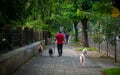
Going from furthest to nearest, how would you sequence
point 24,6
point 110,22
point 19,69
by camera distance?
1. point 110,22
2. point 19,69
3. point 24,6

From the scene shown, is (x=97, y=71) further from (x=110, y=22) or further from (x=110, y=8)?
(x=110, y=22)

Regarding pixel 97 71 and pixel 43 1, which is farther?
pixel 97 71

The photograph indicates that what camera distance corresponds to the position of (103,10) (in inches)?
666

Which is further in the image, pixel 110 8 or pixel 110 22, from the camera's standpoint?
pixel 110 22

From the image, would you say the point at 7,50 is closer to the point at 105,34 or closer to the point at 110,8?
the point at 110,8

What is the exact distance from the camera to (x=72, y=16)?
35.2m

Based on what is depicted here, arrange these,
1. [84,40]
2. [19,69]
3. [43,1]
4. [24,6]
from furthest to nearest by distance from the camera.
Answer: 1. [84,40]
2. [19,69]
3. [43,1]
4. [24,6]

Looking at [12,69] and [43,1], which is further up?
[43,1]

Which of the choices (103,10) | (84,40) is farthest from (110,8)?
(84,40)

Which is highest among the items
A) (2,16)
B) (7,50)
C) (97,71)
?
(2,16)

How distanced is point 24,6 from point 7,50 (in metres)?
5.18

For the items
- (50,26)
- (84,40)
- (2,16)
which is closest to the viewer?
Answer: (2,16)

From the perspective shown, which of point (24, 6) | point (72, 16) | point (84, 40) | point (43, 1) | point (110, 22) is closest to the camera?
point (24, 6)

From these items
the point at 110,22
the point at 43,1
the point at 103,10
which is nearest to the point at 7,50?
the point at 43,1
